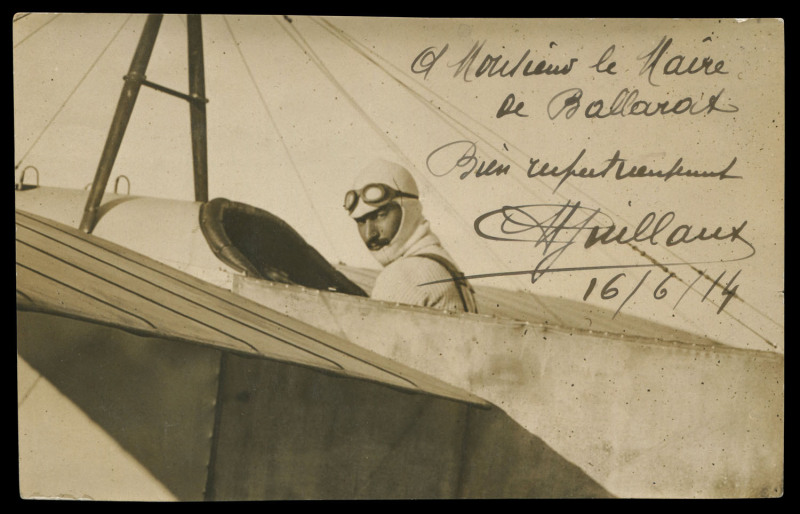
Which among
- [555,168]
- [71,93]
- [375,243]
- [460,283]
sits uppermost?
[71,93]

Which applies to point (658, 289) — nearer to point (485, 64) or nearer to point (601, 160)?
point (601, 160)

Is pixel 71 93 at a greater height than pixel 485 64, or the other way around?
pixel 485 64

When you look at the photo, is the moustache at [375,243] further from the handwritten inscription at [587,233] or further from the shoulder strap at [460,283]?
the handwritten inscription at [587,233]

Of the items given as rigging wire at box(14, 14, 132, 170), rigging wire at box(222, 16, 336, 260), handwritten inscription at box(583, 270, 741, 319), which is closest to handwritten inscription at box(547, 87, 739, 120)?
handwritten inscription at box(583, 270, 741, 319)

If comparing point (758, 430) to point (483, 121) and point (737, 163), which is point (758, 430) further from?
point (483, 121)

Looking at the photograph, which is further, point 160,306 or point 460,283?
point 460,283

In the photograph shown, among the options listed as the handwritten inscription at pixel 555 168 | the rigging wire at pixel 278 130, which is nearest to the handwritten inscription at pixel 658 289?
the handwritten inscription at pixel 555 168

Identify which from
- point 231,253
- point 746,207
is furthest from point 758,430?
point 231,253

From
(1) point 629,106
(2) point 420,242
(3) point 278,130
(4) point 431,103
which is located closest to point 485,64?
(4) point 431,103
